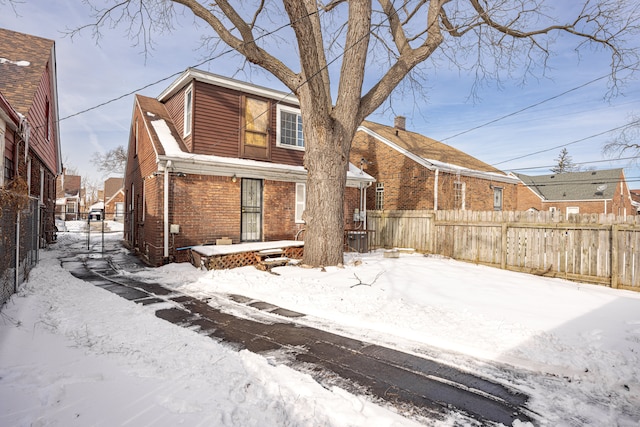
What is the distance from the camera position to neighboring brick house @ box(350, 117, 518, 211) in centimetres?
1767

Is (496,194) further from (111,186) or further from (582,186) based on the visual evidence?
(111,186)

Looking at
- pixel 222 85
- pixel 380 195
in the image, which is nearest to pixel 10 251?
pixel 222 85

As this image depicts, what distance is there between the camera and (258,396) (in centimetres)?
300

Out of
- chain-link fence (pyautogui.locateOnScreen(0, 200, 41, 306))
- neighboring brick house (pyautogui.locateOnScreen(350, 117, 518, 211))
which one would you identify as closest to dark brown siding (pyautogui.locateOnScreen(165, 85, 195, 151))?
chain-link fence (pyautogui.locateOnScreen(0, 200, 41, 306))

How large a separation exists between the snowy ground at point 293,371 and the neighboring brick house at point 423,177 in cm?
1042

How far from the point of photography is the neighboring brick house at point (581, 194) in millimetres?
31203

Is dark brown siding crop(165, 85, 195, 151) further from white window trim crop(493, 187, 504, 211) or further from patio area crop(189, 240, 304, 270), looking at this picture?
white window trim crop(493, 187, 504, 211)

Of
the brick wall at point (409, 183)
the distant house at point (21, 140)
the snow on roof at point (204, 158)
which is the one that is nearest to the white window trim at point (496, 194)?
the brick wall at point (409, 183)

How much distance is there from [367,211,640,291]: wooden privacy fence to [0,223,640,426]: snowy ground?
62.4 inches

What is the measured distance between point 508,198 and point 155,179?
72.0 ft

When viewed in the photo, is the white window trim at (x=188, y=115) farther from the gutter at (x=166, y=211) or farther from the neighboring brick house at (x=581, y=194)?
the neighboring brick house at (x=581, y=194)

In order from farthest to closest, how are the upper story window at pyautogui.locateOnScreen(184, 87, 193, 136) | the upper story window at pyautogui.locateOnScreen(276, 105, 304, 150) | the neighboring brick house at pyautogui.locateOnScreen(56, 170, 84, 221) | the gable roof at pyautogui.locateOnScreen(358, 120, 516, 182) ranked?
1. the neighboring brick house at pyautogui.locateOnScreen(56, 170, 84, 221)
2. the gable roof at pyautogui.locateOnScreen(358, 120, 516, 182)
3. the upper story window at pyautogui.locateOnScreen(276, 105, 304, 150)
4. the upper story window at pyautogui.locateOnScreen(184, 87, 193, 136)

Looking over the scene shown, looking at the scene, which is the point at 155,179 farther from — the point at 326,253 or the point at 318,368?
the point at 318,368

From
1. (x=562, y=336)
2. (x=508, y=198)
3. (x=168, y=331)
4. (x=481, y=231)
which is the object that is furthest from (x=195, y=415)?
(x=508, y=198)
